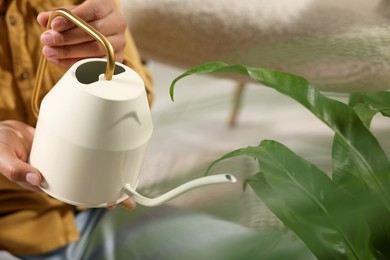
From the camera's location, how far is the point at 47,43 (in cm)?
44

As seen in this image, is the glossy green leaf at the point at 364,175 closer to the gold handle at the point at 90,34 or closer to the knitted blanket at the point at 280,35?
the knitted blanket at the point at 280,35

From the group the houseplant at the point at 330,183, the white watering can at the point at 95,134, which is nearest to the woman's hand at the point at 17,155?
the white watering can at the point at 95,134

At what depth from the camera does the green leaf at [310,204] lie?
0.29 m

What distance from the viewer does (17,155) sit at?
0.47 m

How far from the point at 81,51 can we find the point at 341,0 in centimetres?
19

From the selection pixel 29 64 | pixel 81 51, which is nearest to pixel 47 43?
pixel 81 51

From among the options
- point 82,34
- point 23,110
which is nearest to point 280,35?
point 82,34

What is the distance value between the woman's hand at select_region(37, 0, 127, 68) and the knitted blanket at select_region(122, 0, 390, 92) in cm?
10

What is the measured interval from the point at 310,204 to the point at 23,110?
15.1 inches

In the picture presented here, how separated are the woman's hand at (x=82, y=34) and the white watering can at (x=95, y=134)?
4 centimetres

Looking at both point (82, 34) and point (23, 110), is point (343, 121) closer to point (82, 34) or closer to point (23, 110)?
point (82, 34)

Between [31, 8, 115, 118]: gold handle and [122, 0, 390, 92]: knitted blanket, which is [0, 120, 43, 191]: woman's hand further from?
[122, 0, 390, 92]: knitted blanket

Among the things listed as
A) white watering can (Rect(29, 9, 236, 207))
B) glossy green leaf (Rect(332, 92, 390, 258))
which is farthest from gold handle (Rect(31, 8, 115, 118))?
glossy green leaf (Rect(332, 92, 390, 258))

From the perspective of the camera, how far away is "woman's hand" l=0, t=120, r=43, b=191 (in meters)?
0.40
